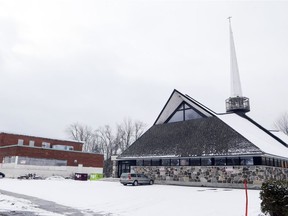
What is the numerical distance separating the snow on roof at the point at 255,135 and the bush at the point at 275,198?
15592 mm

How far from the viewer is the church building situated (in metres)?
26.5

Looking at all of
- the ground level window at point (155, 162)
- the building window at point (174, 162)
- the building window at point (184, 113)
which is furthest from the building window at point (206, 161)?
the building window at point (184, 113)

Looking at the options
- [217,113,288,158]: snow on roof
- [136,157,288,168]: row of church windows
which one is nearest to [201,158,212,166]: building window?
[136,157,288,168]: row of church windows

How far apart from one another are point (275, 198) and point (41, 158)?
4277cm

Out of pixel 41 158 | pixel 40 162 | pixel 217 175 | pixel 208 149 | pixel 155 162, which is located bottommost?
pixel 217 175

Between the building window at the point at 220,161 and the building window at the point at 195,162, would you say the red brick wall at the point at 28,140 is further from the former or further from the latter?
the building window at the point at 220,161

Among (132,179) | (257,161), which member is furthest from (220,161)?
(132,179)

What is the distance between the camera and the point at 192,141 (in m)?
31.7

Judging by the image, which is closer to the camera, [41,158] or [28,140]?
[41,158]

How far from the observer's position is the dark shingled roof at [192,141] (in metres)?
27.7

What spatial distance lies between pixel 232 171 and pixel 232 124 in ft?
20.4

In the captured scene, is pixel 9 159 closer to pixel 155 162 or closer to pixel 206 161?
pixel 155 162

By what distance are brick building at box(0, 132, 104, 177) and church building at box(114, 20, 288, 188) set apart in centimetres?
1460

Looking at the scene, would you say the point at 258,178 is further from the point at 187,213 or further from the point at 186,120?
the point at 187,213
